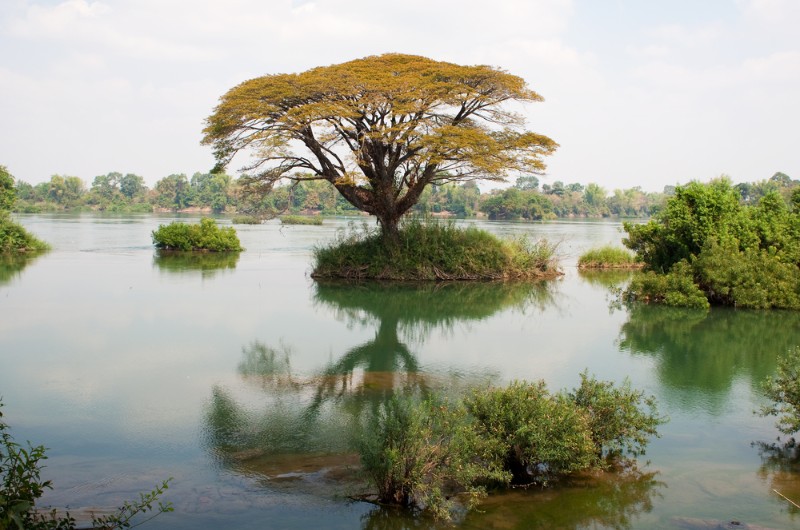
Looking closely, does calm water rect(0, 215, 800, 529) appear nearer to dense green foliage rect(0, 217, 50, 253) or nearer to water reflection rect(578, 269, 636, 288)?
water reflection rect(578, 269, 636, 288)

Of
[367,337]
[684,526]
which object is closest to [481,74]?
[367,337]

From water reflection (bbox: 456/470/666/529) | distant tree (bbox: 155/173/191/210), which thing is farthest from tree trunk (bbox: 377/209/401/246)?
distant tree (bbox: 155/173/191/210)

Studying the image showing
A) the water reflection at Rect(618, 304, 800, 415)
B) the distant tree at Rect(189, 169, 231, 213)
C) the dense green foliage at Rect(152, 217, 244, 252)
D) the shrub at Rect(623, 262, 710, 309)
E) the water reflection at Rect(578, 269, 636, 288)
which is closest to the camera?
the water reflection at Rect(618, 304, 800, 415)

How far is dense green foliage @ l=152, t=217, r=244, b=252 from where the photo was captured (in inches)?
995

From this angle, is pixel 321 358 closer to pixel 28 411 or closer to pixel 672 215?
pixel 28 411

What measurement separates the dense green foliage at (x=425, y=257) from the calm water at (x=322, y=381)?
1346mm

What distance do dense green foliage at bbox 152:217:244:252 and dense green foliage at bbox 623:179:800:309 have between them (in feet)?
51.8

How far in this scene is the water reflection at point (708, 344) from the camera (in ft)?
26.6

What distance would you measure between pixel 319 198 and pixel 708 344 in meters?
55.5

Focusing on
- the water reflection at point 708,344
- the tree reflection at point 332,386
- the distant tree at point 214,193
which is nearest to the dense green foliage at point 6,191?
the tree reflection at point 332,386

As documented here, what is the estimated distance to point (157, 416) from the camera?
6.65 meters

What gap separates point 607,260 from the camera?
21.9 metres

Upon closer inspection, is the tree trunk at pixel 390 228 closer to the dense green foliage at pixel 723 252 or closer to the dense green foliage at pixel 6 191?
the dense green foliage at pixel 723 252

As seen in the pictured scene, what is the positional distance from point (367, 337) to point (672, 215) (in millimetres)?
7880
